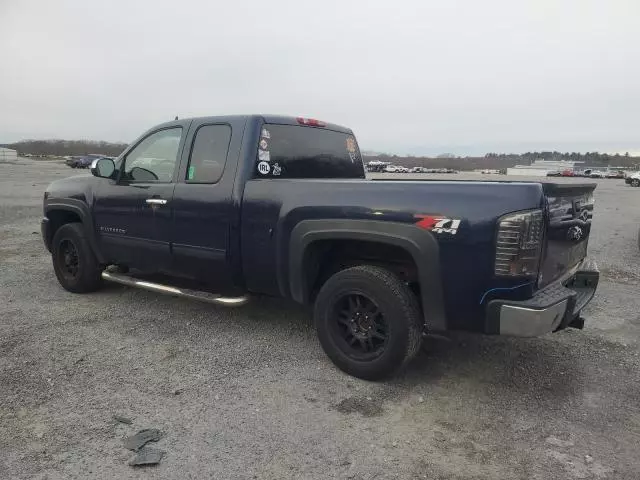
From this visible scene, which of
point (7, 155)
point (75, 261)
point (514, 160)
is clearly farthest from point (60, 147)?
point (75, 261)

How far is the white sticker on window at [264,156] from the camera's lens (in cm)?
447

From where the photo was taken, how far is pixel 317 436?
3.11 metres

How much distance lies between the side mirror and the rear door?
0.97m

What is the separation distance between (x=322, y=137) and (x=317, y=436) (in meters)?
3.06

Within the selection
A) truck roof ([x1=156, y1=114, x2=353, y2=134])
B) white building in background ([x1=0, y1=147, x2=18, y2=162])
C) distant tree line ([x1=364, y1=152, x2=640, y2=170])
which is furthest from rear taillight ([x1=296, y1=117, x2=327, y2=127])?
distant tree line ([x1=364, y1=152, x2=640, y2=170])

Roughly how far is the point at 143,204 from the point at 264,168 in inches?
54.4

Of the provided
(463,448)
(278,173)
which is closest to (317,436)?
(463,448)

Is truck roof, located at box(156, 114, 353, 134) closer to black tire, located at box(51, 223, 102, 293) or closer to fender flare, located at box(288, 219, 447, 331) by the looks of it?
fender flare, located at box(288, 219, 447, 331)

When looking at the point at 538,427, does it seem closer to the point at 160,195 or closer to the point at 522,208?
the point at 522,208

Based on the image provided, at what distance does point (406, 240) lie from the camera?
135 inches

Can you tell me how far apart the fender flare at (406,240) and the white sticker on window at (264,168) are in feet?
2.50

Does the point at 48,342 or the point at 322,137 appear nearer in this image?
the point at 48,342

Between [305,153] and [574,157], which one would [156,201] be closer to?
[305,153]

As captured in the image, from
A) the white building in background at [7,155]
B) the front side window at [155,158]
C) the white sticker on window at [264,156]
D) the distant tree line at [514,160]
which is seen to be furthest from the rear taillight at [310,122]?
the distant tree line at [514,160]
